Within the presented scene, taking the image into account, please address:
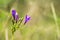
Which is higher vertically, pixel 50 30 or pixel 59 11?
pixel 59 11

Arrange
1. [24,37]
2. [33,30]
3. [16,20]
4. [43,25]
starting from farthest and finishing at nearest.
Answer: [43,25] < [33,30] < [24,37] < [16,20]

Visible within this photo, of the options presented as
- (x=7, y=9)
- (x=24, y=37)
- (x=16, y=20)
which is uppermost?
(x=7, y=9)

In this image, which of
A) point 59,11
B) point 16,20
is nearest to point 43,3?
point 59,11

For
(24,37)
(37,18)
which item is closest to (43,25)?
(37,18)

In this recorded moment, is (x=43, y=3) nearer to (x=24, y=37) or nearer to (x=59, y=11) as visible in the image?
(x=59, y=11)

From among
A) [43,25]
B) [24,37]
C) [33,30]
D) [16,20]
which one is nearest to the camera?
[16,20]

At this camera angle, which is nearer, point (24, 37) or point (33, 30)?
point (24, 37)

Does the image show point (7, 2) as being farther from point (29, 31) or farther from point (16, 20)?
point (16, 20)
